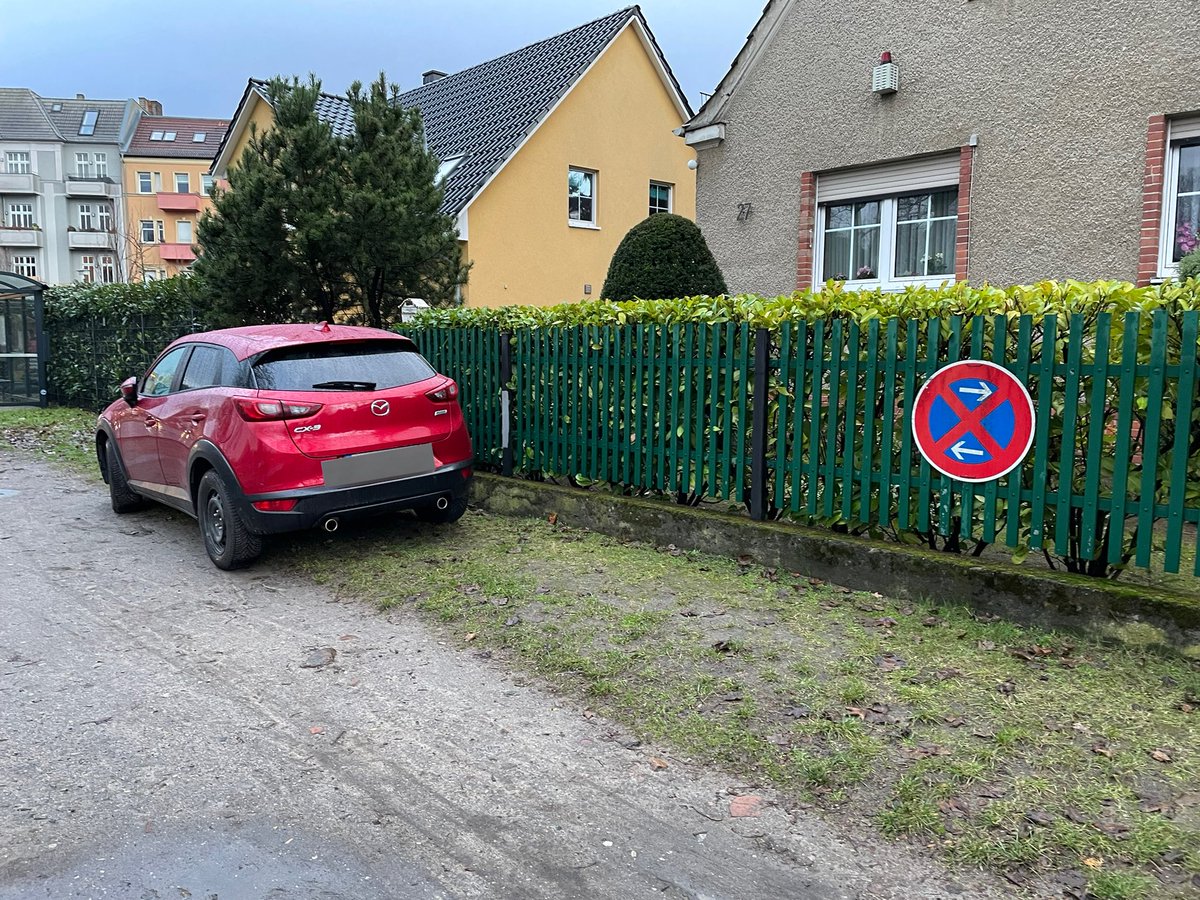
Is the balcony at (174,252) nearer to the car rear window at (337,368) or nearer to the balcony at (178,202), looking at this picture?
the balcony at (178,202)

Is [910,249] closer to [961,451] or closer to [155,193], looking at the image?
[961,451]

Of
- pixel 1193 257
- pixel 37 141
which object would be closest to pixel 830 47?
pixel 1193 257

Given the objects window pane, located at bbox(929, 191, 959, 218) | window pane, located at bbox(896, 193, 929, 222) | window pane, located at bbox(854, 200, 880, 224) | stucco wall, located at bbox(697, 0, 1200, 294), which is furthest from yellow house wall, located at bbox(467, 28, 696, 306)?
window pane, located at bbox(929, 191, 959, 218)

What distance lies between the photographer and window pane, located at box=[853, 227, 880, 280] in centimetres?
1062

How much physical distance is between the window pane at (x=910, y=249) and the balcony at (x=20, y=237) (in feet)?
250

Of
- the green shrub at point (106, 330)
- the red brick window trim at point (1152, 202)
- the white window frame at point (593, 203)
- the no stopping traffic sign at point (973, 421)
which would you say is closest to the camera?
the no stopping traffic sign at point (973, 421)

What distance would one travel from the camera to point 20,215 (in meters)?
70.4

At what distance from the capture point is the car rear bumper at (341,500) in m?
6.00

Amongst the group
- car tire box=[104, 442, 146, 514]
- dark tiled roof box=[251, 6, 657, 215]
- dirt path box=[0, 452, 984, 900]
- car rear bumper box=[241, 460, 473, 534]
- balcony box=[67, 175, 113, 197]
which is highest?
balcony box=[67, 175, 113, 197]

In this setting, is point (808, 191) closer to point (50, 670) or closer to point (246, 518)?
point (246, 518)

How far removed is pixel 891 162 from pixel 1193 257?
12.6 ft

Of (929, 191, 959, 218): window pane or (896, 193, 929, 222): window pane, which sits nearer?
(929, 191, 959, 218): window pane

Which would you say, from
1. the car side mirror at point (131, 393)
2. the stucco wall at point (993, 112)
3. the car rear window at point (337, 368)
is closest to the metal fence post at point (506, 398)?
the car rear window at point (337, 368)

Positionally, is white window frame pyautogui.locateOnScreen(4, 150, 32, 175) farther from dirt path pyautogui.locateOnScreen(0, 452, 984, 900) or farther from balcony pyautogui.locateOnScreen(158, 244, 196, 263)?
dirt path pyautogui.locateOnScreen(0, 452, 984, 900)
